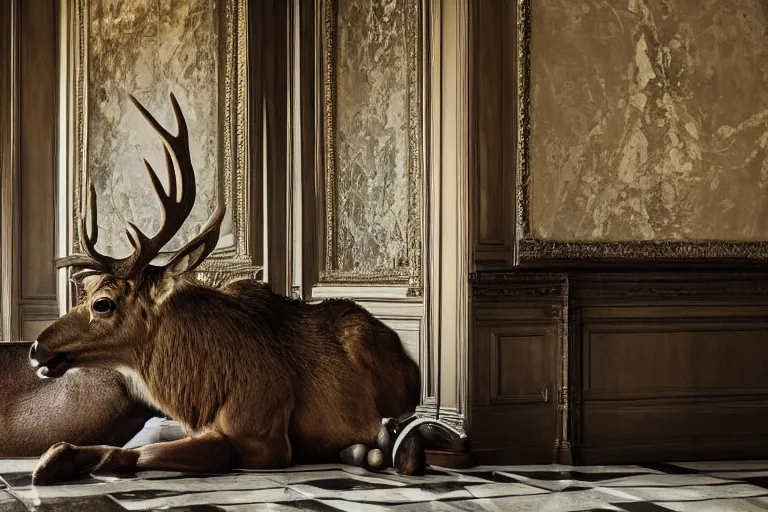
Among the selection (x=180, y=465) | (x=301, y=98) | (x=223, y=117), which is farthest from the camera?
(x=223, y=117)

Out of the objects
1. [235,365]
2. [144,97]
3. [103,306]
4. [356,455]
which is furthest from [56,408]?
[144,97]

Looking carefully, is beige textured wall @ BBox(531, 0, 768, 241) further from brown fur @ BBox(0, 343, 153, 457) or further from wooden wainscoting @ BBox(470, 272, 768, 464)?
brown fur @ BBox(0, 343, 153, 457)

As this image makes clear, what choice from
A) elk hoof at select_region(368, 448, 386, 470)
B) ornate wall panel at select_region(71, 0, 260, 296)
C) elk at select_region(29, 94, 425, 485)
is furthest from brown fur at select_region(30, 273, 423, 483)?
ornate wall panel at select_region(71, 0, 260, 296)

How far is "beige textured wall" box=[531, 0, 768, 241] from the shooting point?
4816mm

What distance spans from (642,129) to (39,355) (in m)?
2.60

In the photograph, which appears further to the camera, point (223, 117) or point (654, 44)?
point (223, 117)

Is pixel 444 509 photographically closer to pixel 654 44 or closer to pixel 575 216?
pixel 575 216

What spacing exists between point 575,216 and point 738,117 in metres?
0.87

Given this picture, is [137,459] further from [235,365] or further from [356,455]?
[356,455]

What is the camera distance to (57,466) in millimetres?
4102

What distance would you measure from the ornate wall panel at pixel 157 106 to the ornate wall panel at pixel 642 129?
5.76 feet

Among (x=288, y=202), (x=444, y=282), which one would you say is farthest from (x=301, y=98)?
(x=444, y=282)

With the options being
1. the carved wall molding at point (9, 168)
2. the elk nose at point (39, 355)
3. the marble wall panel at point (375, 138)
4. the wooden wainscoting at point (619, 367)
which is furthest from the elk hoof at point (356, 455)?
the carved wall molding at point (9, 168)

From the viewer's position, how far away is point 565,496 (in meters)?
3.97
